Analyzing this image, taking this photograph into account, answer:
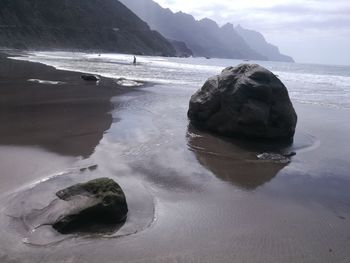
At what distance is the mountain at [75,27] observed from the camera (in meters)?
102

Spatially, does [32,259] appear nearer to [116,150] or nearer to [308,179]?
[116,150]

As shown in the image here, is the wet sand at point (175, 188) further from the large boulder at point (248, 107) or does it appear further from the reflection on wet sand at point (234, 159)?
the large boulder at point (248, 107)

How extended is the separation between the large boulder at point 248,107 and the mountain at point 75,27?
84742mm

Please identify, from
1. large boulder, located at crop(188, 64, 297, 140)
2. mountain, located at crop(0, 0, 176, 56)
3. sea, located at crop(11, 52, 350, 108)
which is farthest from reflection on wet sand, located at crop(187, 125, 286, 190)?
mountain, located at crop(0, 0, 176, 56)

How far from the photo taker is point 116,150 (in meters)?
11.2

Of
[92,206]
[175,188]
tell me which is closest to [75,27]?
[175,188]

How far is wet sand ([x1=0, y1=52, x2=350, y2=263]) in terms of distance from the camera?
6227 millimetres

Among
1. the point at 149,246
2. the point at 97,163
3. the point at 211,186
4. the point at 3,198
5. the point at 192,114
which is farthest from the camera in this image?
the point at 192,114

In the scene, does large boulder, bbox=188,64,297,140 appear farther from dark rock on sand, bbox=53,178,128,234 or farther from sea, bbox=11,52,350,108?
sea, bbox=11,52,350,108

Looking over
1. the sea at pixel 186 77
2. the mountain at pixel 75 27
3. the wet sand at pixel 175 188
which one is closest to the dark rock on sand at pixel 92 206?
the wet sand at pixel 175 188

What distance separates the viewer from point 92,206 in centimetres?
673

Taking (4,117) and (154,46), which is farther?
(154,46)

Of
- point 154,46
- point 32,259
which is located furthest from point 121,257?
point 154,46

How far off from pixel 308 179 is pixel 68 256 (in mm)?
6194
